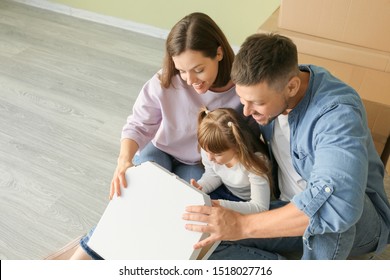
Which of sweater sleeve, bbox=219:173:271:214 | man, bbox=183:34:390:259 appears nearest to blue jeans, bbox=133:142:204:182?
sweater sleeve, bbox=219:173:271:214

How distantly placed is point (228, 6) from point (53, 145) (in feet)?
3.91

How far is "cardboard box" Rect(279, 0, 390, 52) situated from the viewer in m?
1.36

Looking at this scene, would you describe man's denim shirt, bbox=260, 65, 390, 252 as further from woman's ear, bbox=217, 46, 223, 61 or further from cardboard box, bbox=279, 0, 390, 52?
cardboard box, bbox=279, 0, 390, 52

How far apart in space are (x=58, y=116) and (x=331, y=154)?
1.37 meters

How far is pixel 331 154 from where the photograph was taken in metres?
0.87

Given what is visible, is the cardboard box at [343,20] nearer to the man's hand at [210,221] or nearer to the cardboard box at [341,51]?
the cardboard box at [341,51]

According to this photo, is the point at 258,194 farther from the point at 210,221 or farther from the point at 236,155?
the point at 210,221

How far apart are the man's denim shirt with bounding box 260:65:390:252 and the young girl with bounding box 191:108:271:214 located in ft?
0.36

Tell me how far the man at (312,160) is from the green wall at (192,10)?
1233 mm

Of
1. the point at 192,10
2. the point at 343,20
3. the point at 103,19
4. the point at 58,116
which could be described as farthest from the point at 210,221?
the point at 103,19

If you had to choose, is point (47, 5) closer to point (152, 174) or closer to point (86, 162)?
point (86, 162)

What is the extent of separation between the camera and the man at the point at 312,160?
855 mm

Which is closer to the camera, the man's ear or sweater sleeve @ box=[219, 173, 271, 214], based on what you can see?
the man's ear

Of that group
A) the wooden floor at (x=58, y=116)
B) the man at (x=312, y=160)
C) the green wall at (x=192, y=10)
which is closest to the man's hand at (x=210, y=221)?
the man at (x=312, y=160)
